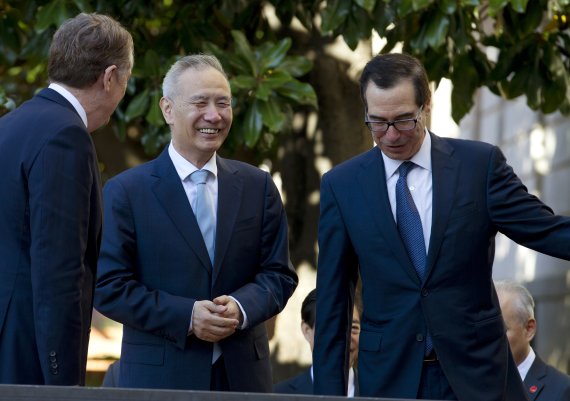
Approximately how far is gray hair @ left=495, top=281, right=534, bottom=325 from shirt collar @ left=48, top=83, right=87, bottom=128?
296 cm

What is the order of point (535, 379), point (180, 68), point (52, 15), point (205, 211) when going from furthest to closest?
point (52, 15)
point (535, 379)
point (180, 68)
point (205, 211)

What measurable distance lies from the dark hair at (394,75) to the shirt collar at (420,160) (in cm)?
17

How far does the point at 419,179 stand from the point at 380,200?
170mm

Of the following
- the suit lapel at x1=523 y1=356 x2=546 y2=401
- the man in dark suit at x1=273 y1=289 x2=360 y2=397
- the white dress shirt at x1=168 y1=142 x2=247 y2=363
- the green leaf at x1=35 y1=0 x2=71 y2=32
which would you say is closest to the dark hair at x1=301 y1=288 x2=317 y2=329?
the man in dark suit at x1=273 y1=289 x2=360 y2=397

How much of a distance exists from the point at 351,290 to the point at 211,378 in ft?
2.25

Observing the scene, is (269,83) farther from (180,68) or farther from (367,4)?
(180,68)

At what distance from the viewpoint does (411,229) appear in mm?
5336

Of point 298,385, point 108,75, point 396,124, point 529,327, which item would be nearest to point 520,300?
point 529,327

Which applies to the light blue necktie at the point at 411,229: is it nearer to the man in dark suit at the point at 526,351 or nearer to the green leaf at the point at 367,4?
the man in dark suit at the point at 526,351

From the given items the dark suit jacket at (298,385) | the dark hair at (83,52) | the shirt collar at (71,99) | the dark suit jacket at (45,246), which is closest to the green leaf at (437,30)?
the dark suit jacket at (298,385)

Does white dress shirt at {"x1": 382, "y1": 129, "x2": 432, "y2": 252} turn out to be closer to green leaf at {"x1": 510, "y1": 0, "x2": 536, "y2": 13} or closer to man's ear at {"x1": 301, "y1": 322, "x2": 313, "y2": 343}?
green leaf at {"x1": 510, "y1": 0, "x2": 536, "y2": 13}

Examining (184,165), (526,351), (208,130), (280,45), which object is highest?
(280,45)

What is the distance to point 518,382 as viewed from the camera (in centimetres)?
543

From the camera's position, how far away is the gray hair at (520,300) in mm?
7199
